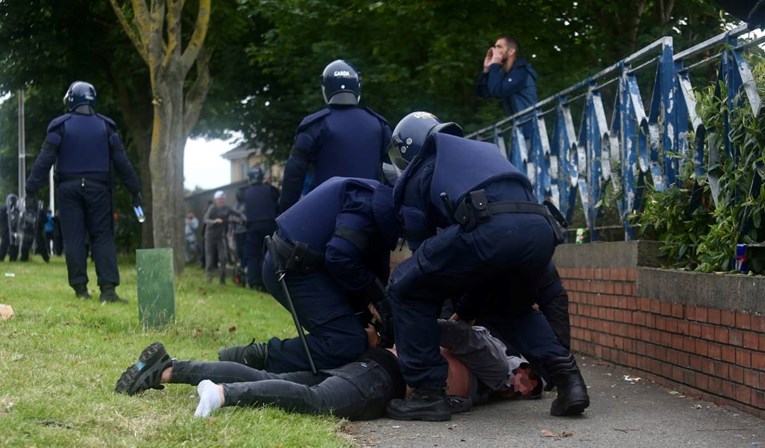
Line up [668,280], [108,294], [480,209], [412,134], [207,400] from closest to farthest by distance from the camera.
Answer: [207,400]
[480,209]
[412,134]
[668,280]
[108,294]

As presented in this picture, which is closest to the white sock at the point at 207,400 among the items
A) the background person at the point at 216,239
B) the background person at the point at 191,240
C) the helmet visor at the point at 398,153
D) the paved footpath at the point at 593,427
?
the paved footpath at the point at 593,427

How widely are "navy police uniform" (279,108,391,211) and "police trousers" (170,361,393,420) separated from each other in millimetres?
2750

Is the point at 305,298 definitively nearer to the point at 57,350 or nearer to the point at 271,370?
the point at 271,370

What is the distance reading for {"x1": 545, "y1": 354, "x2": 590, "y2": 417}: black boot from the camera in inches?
268

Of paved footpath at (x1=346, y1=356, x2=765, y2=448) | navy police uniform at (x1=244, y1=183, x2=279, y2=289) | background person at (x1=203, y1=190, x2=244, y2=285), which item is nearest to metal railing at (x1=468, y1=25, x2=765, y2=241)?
paved footpath at (x1=346, y1=356, x2=765, y2=448)

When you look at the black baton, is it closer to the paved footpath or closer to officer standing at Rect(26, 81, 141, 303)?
the paved footpath

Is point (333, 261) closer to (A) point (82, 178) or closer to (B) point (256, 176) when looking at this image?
(A) point (82, 178)

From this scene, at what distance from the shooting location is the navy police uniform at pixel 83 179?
1166 cm

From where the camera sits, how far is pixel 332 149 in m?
9.55

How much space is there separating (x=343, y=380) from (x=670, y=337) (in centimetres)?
225

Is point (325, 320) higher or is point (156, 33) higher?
point (156, 33)

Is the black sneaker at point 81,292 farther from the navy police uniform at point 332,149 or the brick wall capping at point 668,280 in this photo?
the brick wall capping at point 668,280

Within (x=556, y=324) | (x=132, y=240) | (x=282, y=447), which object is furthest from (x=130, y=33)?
(x=132, y=240)

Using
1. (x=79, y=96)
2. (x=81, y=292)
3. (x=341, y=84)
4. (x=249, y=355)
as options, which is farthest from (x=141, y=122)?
(x=249, y=355)
